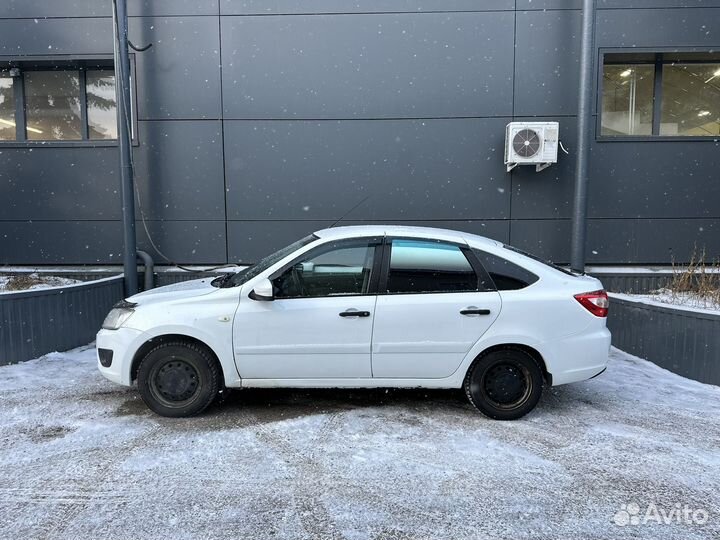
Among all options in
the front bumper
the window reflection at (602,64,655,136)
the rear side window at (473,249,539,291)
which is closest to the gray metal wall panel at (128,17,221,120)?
the front bumper

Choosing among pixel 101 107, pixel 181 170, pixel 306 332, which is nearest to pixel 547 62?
pixel 181 170

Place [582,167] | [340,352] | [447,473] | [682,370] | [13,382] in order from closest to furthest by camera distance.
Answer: [447,473], [340,352], [13,382], [682,370], [582,167]

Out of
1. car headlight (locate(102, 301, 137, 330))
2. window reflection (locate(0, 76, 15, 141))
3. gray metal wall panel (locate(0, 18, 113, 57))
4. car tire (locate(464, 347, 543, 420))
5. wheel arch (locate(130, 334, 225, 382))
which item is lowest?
car tire (locate(464, 347, 543, 420))

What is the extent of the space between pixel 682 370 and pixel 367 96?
234 inches

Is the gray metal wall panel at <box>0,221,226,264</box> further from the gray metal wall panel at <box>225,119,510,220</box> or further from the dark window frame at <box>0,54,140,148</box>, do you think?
the dark window frame at <box>0,54,140,148</box>

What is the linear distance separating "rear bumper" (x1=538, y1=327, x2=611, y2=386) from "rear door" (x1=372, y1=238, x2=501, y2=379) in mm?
601

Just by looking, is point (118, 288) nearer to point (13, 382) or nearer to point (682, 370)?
point (13, 382)

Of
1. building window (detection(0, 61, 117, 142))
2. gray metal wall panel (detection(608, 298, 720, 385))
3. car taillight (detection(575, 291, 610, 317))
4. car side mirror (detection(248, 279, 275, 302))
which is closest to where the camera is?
car side mirror (detection(248, 279, 275, 302))

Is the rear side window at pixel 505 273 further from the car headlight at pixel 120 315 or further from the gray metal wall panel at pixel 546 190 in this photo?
the gray metal wall panel at pixel 546 190

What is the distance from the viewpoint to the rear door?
403 cm

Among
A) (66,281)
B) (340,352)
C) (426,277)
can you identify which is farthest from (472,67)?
(66,281)

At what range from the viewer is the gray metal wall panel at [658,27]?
7.67 metres

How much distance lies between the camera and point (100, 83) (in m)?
8.33

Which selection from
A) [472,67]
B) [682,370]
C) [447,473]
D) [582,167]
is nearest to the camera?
[447,473]
